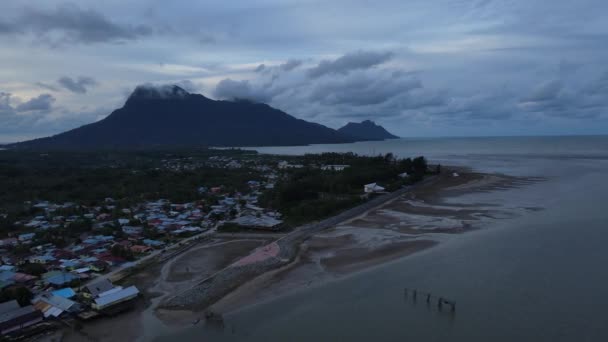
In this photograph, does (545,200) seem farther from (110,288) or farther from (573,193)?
(110,288)

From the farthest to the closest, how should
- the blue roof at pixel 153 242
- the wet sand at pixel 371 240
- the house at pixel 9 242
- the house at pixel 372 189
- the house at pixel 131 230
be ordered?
the house at pixel 372 189, the house at pixel 131 230, the house at pixel 9 242, the blue roof at pixel 153 242, the wet sand at pixel 371 240

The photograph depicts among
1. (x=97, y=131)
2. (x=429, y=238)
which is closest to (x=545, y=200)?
(x=429, y=238)

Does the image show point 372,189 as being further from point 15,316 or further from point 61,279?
point 15,316

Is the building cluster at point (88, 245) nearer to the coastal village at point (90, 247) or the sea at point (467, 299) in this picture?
the coastal village at point (90, 247)

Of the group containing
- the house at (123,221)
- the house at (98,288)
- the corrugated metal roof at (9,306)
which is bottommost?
the corrugated metal roof at (9,306)

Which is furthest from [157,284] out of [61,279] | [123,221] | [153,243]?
[123,221]

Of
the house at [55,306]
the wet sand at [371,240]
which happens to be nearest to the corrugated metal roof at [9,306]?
the house at [55,306]
